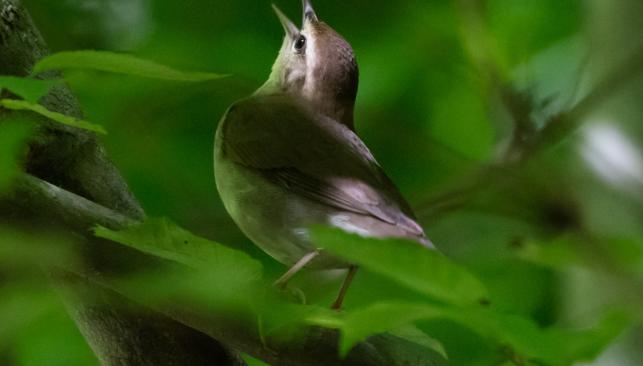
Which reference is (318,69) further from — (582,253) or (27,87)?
(582,253)

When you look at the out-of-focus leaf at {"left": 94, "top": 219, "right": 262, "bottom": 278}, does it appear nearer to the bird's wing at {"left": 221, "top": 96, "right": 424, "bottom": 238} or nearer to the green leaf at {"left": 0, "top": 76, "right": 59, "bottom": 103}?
the green leaf at {"left": 0, "top": 76, "right": 59, "bottom": 103}

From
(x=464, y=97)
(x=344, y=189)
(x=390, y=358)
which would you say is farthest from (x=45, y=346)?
(x=464, y=97)

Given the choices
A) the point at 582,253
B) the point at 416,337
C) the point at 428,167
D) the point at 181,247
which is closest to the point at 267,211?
the point at 428,167

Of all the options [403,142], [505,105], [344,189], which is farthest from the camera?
[344,189]

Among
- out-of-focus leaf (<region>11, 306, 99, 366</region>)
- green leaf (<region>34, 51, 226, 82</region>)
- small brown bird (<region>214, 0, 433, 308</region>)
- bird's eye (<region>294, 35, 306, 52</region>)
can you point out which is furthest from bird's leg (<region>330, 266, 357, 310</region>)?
bird's eye (<region>294, 35, 306, 52</region>)

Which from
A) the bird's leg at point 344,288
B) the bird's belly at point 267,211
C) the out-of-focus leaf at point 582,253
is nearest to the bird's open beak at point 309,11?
the bird's belly at point 267,211

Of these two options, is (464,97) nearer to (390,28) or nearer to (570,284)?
(390,28)

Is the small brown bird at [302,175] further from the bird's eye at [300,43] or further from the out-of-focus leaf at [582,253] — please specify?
the out-of-focus leaf at [582,253]
